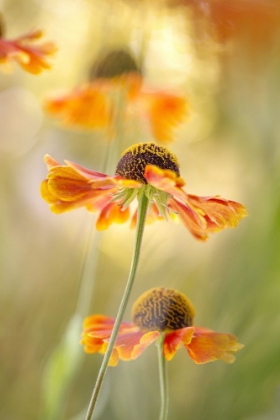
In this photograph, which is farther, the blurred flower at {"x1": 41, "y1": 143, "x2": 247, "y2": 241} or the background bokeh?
the background bokeh

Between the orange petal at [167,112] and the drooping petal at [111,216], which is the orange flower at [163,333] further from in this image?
the orange petal at [167,112]

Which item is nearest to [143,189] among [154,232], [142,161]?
[142,161]

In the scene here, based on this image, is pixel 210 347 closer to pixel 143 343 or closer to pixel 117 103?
pixel 143 343

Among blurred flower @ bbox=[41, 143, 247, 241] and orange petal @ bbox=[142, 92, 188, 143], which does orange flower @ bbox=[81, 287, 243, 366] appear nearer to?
blurred flower @ bbox=[41, 143, 247, 241]

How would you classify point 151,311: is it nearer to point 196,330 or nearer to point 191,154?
point 196,330

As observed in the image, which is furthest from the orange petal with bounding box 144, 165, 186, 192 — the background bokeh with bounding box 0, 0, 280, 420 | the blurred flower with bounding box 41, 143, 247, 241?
the background bokeh with bounding box 0, 0, 280, 420

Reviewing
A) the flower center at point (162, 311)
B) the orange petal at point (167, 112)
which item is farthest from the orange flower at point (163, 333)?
the orange petal at point (167, 112)
